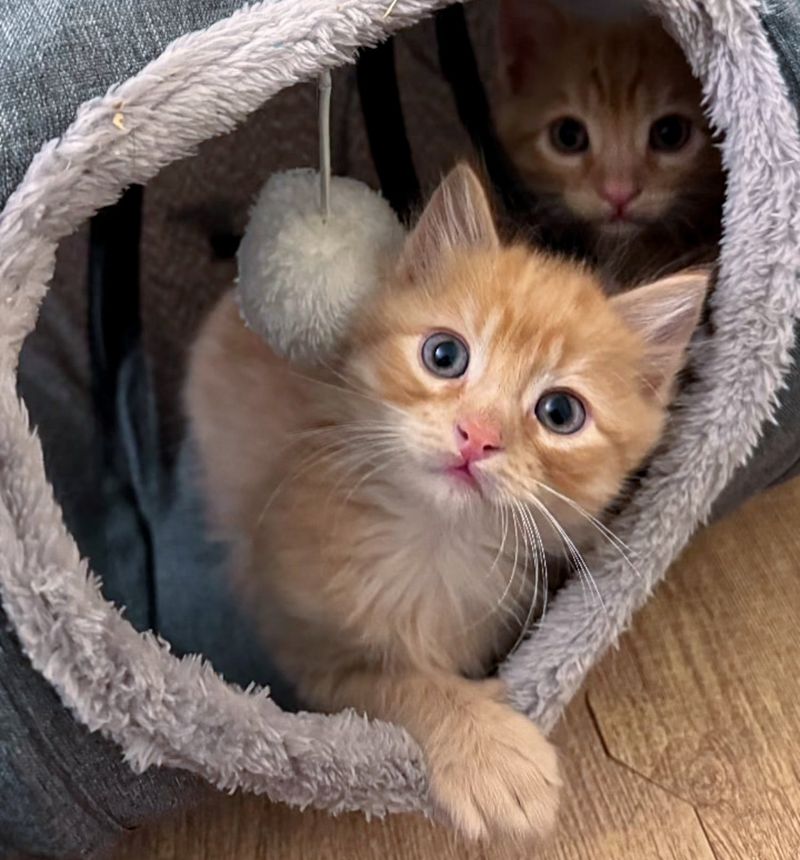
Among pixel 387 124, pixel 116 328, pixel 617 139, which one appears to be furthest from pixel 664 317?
pixel 116 328

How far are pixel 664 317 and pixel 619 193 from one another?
0.95 ft

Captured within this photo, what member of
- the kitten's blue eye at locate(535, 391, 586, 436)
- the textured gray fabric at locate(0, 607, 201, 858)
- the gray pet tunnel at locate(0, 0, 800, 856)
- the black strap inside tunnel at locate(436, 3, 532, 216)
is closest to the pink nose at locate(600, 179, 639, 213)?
the black strap inside tunnel at locate(436, 3, 532, 216)

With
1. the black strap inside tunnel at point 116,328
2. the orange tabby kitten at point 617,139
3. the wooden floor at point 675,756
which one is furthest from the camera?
the black strap inside tunnel at point 116,328

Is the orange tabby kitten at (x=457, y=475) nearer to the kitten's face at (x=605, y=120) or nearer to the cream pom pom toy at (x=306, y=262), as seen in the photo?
the cream pom pom toy at (x=306, y=262)

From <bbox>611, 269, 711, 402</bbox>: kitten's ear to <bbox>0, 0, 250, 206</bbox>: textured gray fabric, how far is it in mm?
418

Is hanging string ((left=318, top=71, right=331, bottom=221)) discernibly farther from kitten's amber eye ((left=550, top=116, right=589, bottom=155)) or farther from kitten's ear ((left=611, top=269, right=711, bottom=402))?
kitten's amber eye ((left=550, top=116, right=589, bottom=155))

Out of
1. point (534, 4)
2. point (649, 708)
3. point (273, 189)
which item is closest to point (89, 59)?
point (273, 189)

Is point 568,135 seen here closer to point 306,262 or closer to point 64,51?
point 306,262

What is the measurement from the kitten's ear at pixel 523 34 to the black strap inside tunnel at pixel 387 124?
5.7 inches

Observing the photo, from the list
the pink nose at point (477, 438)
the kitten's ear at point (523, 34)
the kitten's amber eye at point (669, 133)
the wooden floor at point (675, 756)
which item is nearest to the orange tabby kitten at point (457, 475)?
the pink nose at point (477, 438)

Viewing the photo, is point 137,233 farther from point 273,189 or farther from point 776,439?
point 776,439

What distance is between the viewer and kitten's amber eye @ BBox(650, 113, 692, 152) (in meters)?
1.17

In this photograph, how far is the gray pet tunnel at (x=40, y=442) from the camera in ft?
2.38

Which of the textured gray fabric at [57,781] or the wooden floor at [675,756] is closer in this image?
the textured gray fabric at [57,781]
